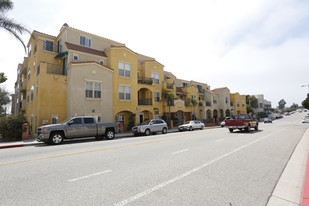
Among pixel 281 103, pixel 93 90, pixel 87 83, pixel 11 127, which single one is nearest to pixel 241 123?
pixel 93 90

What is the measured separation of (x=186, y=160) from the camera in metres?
6.82

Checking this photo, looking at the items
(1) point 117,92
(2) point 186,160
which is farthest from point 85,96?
(2) point 186,160

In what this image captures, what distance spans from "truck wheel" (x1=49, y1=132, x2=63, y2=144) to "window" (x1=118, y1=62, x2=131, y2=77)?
43.2ft

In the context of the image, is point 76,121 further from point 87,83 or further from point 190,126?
point 190,126

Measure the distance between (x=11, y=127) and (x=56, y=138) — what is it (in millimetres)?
6288

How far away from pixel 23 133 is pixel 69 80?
268 inches

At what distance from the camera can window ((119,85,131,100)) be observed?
2380 centimetres

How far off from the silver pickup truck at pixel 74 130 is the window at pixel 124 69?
10.3 m

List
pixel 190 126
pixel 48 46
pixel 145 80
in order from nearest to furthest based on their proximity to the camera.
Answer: pixel 48 46, pixel 190 126, pixel 145 80

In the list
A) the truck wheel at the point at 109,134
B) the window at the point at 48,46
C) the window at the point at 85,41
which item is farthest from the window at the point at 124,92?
the window at the point at 48,46

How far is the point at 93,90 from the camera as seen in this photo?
2066 cm

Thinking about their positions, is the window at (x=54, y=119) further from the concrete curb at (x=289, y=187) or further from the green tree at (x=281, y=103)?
the green tree at (x=281, y=103)

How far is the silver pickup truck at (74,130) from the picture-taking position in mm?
12484

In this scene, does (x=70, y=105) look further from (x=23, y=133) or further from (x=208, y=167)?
(x=208, y=167)
